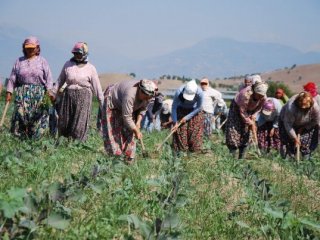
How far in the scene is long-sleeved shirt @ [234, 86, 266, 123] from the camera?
6719mm

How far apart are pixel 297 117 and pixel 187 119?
152 centimetres

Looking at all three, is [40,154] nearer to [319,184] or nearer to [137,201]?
[137,201]

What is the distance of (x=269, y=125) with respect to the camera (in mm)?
8477

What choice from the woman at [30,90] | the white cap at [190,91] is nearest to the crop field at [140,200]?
the woman at [30,90]

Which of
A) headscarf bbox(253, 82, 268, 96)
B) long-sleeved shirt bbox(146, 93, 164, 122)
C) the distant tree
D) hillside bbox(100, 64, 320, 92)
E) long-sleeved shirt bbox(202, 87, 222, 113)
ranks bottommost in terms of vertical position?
hillside bbox(100, 64, 320, 92)

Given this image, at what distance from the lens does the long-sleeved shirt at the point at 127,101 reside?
509 centimetres

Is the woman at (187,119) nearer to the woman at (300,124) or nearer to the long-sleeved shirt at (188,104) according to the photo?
the long-sleeved shirt at (188,104)

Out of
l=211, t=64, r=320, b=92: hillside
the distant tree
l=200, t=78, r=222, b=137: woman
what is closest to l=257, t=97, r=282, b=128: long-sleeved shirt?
l=200, t=78, r=222, b=137: woman

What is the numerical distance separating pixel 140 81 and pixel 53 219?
2634 mm

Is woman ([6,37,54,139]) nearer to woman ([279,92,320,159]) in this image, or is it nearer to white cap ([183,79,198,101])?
white cap ([183,79,198,101])

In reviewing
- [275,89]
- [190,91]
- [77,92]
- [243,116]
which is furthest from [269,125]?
[275,89]

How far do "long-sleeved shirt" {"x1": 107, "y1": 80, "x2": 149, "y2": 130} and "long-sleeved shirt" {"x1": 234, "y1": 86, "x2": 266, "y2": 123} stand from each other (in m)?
1.78

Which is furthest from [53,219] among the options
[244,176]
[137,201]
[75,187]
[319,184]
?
[319,184]

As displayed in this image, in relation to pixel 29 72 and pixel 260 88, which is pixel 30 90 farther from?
pixel 260 88
